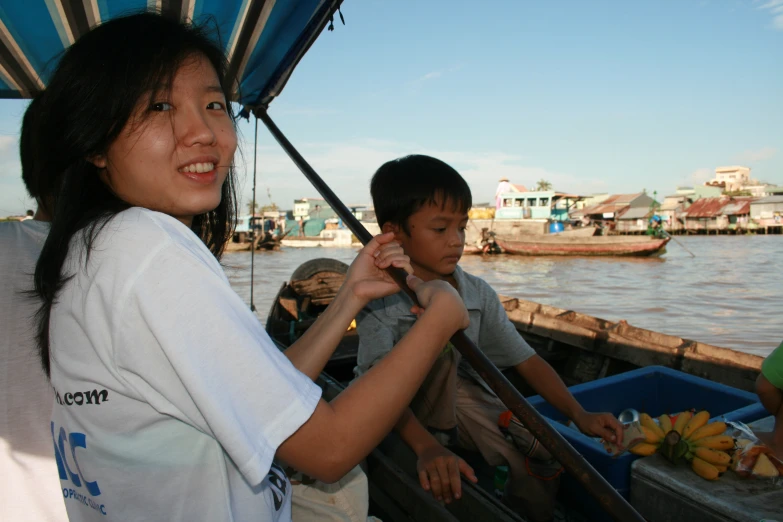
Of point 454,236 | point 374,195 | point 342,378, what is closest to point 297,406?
point 454,236

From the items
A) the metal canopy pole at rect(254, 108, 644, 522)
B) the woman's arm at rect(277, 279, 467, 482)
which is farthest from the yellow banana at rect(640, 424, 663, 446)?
the woman's arm at rect(277, 279, 467, 482)

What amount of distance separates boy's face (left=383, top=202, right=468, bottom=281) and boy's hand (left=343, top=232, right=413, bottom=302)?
0.78 metres

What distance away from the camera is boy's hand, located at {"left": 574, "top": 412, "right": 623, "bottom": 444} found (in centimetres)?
201

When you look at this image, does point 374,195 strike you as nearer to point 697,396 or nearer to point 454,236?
point 454,236

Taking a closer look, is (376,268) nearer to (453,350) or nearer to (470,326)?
(453,350)

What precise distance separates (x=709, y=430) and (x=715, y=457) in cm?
15

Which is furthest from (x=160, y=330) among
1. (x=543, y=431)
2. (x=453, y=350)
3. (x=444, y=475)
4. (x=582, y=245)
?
(x=582, y=245)

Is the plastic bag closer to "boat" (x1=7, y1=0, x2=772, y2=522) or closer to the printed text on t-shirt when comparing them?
"boat" (x1=7, y1=0, x2=772, y2=522)

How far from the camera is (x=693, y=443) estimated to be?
5.94 ft

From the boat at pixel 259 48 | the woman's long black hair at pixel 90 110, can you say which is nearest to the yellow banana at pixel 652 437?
the boat at pixel 259 48

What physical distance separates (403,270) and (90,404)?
815mm

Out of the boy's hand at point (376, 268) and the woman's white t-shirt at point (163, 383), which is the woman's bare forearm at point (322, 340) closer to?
the boy's hand at point (376, 268)

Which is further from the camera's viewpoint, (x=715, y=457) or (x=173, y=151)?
(x=715, y=457)

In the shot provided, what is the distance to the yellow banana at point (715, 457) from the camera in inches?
67.8
